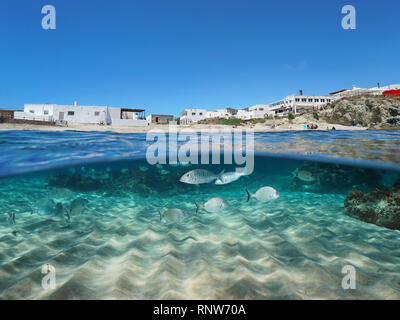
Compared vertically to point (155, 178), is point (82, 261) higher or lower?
higher

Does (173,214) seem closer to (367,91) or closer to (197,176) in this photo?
(197,176)

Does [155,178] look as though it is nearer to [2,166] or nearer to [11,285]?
[2,166]

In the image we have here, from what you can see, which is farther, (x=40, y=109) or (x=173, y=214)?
(x=40, y=109)

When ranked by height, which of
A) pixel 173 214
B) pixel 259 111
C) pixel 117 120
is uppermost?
pixel 259 111

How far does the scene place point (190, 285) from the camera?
10.8 ft

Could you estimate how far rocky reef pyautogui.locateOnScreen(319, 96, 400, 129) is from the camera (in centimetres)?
2304

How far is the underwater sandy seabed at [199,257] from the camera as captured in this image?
10.3ft

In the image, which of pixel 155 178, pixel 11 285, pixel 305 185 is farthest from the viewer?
pixel 155 178

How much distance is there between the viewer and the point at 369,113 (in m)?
26.4

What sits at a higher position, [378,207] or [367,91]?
[367,91]

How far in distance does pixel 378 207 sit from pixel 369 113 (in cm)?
2649

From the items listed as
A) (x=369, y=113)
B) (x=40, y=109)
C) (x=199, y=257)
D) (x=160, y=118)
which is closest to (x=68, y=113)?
(x=40, y=109)
